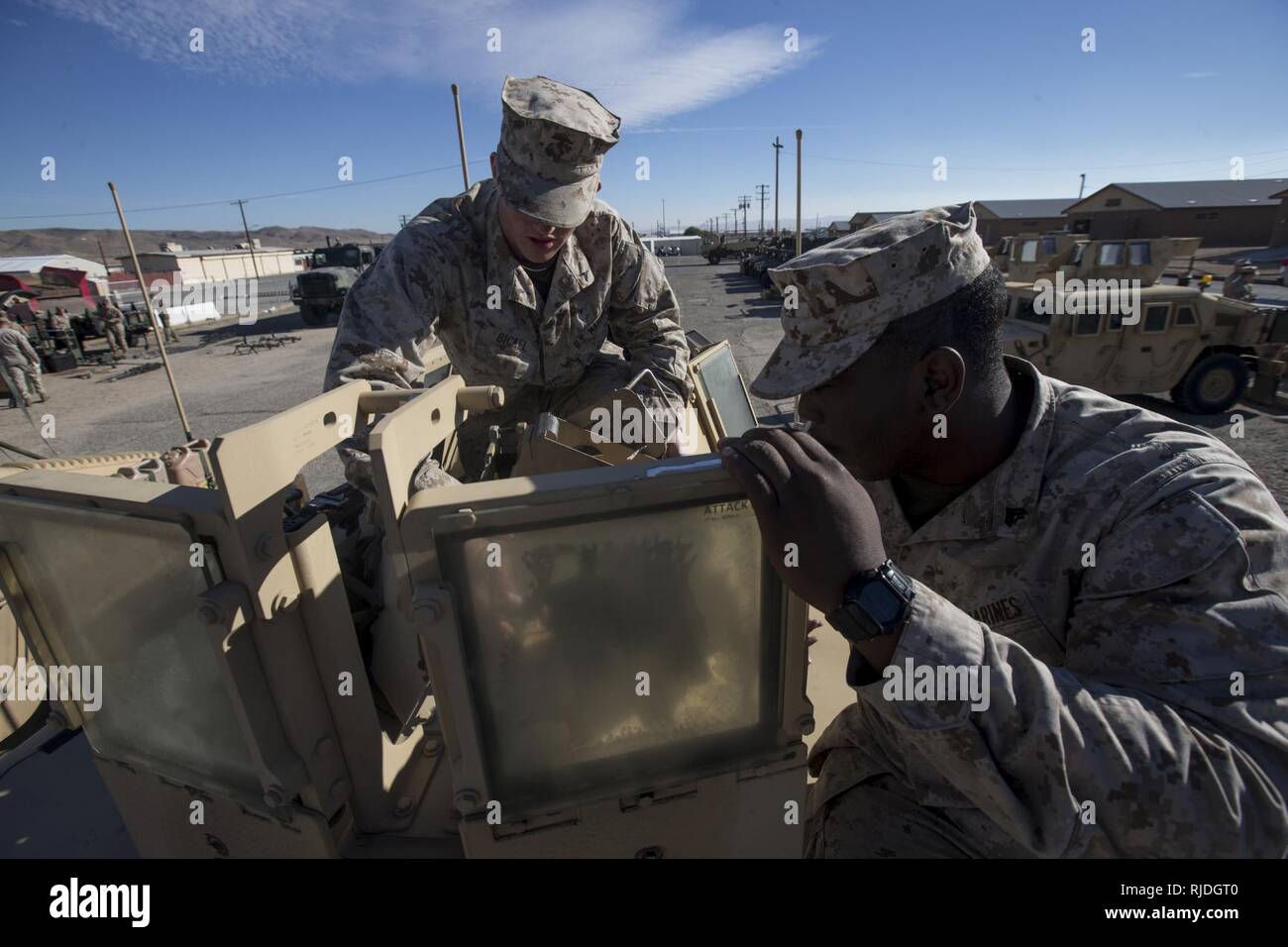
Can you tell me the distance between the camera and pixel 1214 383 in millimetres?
8984

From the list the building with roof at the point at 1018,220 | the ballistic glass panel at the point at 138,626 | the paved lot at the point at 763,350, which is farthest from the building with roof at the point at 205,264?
the building with roof at the point at 1018,220

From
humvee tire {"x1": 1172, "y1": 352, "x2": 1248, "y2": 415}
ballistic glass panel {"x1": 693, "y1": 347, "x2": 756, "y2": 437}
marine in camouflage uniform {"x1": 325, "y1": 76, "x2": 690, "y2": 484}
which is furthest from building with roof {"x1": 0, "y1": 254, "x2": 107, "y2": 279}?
humvee tire {"x1": 1172, "y1": 352, "x2": 1248, "y2": 415}

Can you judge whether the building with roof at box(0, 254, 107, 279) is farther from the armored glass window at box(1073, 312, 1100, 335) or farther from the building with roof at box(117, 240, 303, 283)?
the armored glass window at box(1073, 312, 1100, 335)

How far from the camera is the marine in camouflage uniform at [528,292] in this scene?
231 cm

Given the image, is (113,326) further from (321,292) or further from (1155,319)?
(1155,319)

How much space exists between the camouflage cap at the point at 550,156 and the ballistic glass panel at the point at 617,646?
157cm

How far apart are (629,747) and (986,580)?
0.96m

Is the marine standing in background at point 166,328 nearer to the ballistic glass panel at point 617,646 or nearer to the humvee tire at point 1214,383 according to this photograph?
the ballistic glass panel at point 617,646

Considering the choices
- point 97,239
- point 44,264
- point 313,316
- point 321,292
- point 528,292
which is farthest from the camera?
point 97,239

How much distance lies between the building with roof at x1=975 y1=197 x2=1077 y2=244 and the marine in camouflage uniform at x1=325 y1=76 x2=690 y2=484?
43731mm

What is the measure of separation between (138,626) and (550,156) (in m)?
1.83

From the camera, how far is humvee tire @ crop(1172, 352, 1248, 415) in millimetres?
8852

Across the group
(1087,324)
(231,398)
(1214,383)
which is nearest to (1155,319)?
(1087,324)

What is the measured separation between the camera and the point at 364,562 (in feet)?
5.98
